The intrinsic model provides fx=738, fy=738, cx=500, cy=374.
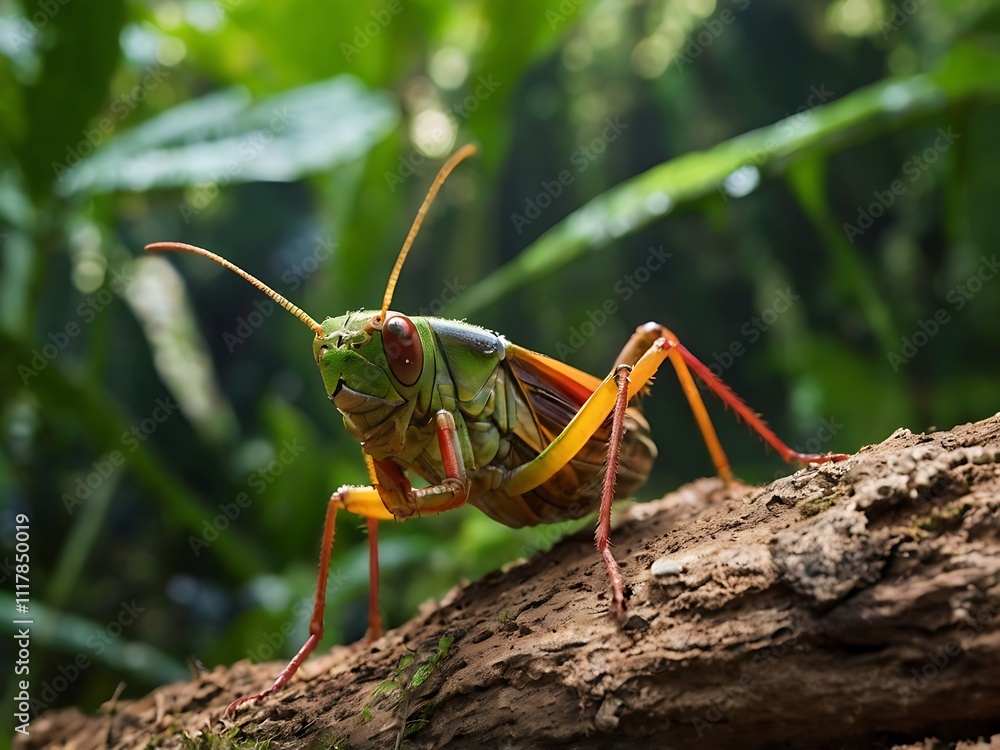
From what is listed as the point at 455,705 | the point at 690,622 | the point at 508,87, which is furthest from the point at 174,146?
the point at 690,622
